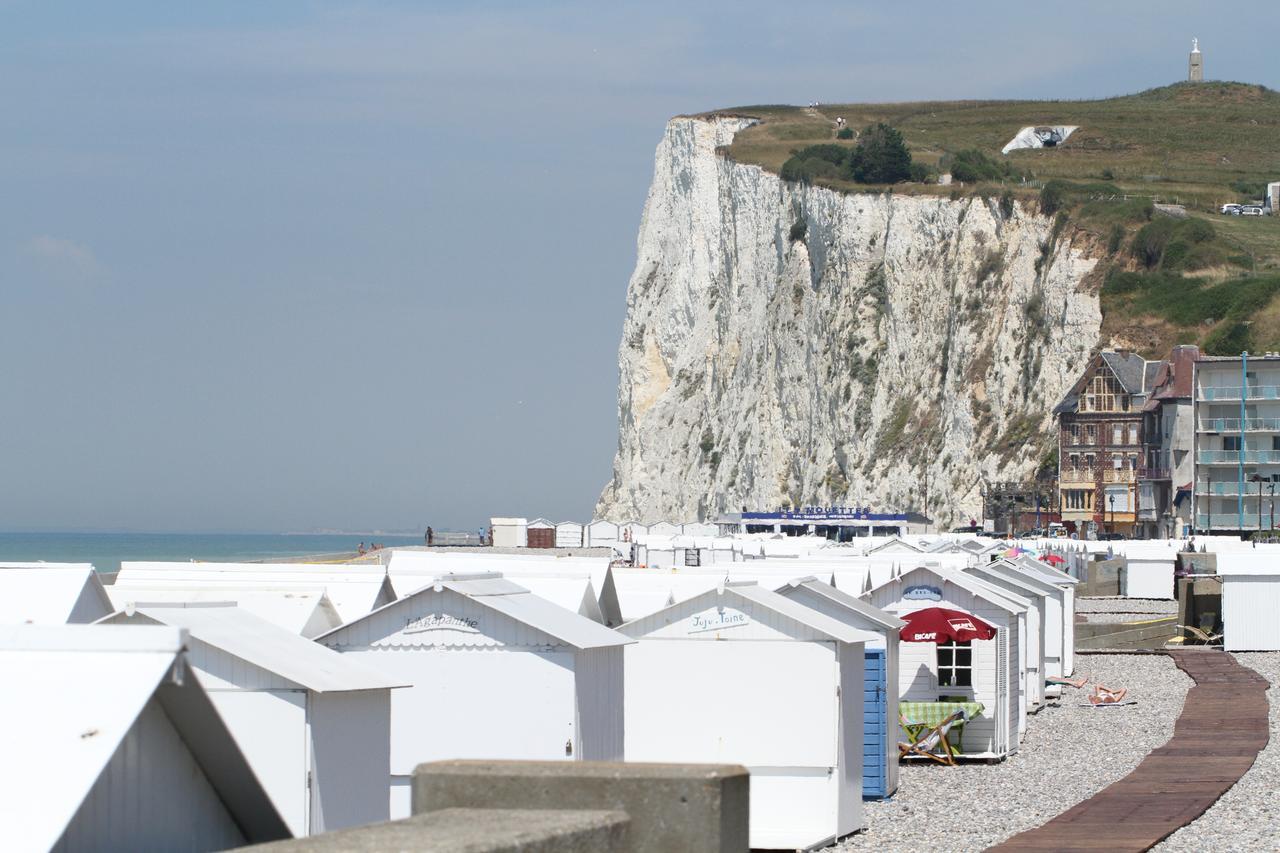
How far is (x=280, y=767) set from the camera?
1033 cm

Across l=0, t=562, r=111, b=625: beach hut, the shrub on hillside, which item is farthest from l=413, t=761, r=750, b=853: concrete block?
the shrub on hillside

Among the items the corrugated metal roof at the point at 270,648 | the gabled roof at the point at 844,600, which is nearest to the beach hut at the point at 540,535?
the gabled roof at the point at 844,600

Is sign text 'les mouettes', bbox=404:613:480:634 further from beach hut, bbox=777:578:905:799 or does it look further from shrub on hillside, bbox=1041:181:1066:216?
shrub on hillside, bbox=1041:181:1066:216

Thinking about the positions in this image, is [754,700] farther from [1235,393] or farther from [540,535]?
[540,535]

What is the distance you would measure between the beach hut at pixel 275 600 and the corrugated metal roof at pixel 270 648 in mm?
5499

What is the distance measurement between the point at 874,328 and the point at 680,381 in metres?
24.7

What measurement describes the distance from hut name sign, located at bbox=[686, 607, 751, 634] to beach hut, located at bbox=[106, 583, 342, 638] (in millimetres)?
3668

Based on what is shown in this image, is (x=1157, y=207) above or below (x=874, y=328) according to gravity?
above

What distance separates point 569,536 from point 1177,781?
72211 mm

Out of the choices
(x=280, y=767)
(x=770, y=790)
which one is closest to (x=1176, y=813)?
(x=770, y=790)

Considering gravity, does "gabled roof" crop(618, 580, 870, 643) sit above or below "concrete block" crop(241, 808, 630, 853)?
below

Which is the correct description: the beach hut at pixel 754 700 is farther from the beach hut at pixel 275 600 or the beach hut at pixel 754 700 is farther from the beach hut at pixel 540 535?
the beach hut at pixel 540 535

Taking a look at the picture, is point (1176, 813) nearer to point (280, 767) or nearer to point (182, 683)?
point (280, 767)

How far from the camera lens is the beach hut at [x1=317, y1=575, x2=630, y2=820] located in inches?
576
